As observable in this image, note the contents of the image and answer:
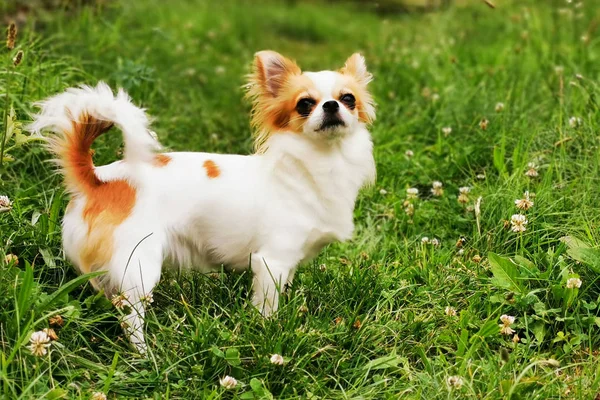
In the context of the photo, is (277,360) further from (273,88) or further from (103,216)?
(273,88)

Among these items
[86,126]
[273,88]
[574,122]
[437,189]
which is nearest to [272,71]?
[273,88]

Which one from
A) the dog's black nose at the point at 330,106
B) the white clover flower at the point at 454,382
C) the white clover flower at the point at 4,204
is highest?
the dog's black nose at the point at 330,106

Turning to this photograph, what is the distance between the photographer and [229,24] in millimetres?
6852

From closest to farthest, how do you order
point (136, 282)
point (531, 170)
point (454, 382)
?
point (454, 382), point (136, 282), point (531, 170)

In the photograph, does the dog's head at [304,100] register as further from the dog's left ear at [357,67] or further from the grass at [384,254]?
the grass at [384,254]

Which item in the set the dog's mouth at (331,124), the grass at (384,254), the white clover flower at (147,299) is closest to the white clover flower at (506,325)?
the grass at (384,254)

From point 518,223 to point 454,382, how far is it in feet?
3.35

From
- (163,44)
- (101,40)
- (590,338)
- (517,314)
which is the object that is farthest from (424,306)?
(163,44)

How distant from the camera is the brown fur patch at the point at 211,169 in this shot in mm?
2901

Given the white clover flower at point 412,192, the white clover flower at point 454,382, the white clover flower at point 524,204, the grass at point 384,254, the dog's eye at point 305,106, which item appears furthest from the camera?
the white clover flower at point 412,192

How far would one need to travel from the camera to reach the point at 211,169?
9.57 feet

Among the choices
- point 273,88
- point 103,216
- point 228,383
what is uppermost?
point 273,88

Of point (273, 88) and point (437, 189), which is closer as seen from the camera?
point (273, 88)

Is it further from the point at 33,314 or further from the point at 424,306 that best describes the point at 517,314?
the point at 33,314
